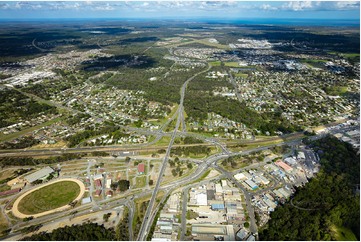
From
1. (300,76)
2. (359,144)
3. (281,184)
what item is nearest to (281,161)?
(281,184)

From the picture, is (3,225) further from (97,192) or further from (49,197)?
(97,192)

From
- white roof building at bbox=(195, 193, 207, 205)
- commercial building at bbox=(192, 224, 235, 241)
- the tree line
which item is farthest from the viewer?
white roof building at bbox=(195, 193, 207, 205)

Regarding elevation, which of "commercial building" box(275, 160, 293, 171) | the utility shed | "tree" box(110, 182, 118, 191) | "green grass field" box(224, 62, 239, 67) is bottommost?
the utility shed

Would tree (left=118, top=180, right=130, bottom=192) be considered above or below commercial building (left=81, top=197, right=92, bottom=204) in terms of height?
above

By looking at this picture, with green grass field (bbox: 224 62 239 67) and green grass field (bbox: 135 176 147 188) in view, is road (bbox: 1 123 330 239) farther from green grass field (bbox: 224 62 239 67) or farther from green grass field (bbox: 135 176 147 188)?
green grass field (bbox: 224 62 239 67)

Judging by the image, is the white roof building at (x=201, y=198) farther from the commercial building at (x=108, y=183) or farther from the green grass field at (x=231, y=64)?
the green grass field at (x=231, y=64)

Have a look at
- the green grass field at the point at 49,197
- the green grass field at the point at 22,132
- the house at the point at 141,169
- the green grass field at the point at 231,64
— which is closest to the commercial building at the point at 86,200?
the green grass field at the point at 49,197

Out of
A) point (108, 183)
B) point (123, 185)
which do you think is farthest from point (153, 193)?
point (108, 183)

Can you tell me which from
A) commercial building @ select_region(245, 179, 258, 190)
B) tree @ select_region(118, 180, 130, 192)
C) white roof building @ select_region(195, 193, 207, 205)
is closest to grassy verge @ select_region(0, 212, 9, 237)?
tree @ select_region(118, 180, 130, 192)
